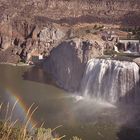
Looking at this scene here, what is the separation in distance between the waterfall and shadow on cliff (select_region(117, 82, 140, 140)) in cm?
35

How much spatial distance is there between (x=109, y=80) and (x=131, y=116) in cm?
726

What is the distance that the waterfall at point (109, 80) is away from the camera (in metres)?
35.2

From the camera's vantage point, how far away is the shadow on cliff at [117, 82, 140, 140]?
26375mm

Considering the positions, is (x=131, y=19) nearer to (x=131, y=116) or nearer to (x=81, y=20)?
(x=81, y=20)

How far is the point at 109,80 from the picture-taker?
36938mm

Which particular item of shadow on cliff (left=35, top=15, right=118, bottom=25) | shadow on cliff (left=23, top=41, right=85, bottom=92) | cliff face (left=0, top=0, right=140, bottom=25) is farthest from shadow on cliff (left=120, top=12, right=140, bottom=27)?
shadow on cliff (left=23, top=41, right=85, bottom=92)

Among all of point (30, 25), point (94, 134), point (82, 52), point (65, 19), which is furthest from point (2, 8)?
point (94, 134)

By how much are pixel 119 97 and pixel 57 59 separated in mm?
16733

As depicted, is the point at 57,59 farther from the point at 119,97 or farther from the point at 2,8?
the point at 2,8

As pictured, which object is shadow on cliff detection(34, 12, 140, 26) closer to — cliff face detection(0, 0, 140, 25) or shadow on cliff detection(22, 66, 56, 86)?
cliff face detection(0, 0, 140, 25)

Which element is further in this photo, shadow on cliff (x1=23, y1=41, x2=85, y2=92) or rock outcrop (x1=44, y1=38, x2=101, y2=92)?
shadow on cliff (x1=23, y1=41, x2=85, y2=92)

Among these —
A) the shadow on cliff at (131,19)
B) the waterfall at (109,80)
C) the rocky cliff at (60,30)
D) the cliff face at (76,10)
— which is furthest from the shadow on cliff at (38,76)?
the shadow on cliff at (131,19)

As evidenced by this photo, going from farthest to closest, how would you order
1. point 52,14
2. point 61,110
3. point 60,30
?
point 52,14 < point 60,30 < point 61,110

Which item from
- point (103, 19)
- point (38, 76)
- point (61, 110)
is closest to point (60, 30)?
point (38, 76)
